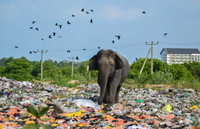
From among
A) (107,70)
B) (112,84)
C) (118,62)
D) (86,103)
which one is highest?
(118,62)

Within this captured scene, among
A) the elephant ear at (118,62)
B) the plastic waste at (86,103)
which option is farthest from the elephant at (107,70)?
the plastic waste at (86,103)

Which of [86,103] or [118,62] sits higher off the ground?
[118,62]

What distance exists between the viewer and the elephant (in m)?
6.23

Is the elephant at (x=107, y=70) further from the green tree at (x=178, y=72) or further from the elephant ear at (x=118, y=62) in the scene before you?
the green tree at (x=178, y=72)

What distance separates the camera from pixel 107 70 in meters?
6.23

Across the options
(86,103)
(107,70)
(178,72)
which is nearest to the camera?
(107,70)

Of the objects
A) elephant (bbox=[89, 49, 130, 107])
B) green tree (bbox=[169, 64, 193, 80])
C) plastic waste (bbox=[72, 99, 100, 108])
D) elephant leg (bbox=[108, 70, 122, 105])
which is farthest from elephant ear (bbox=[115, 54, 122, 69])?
green tree (bbox=[169, 64, 193, 80])

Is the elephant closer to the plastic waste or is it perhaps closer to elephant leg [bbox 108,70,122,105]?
elephant leg [bbox 108,70,122,105]

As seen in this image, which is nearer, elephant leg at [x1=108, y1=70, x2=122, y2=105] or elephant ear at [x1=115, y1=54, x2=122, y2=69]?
elephant ear at [x1=115, y1=54, x2=122, y2=69]

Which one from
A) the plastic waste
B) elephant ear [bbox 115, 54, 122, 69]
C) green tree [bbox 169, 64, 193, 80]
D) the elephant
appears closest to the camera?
the elephant

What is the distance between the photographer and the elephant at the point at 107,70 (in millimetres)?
6230

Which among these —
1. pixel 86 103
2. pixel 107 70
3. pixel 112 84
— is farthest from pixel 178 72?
pixel 107 70

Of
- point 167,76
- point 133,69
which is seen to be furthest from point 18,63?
point 167,76

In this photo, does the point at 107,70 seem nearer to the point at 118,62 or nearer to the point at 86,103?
the point at 118,62
